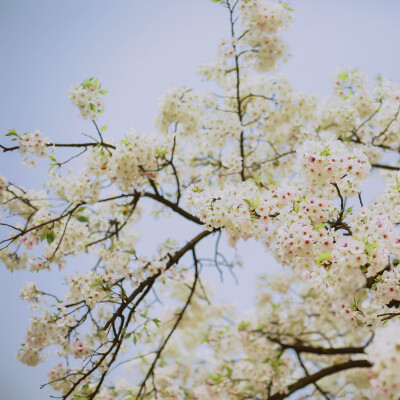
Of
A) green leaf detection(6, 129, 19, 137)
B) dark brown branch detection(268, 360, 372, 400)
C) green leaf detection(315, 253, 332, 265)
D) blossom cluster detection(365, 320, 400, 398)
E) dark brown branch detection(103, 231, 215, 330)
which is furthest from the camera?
dark brown branch detection(268, 360, 372, 400)

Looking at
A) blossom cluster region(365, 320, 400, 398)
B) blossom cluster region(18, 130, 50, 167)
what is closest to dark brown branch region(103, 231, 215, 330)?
blossom cluster region(18, 130, 50, 167)

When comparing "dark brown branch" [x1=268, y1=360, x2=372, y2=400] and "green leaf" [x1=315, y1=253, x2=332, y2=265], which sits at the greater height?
"dark brown branch" [x1=268, y1=360, x2=372, y2=400]

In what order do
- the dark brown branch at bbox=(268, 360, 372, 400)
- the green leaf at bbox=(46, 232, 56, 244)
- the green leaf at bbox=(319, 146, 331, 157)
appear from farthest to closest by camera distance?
the dark brown branch at bbox=(268, 360, 372, 400) → the green leaf at bbox=(46, 232, 56, 244) → the green leaf at bbox=(319, 146, 331, 157)

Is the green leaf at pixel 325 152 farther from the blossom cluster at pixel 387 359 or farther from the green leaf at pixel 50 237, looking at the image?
the green leaf at pixel 50 237

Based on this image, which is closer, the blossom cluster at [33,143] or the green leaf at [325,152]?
the green leaf at [325,152]

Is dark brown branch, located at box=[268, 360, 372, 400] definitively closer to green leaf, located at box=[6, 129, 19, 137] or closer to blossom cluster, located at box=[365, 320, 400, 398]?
blossom cluster, located at box=[365, 320, 400, 398]

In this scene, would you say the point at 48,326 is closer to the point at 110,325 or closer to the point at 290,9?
the point at 110,325

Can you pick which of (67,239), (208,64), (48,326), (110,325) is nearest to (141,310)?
(110,325)

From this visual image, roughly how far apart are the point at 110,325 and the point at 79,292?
735 mm

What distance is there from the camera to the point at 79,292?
153 inches

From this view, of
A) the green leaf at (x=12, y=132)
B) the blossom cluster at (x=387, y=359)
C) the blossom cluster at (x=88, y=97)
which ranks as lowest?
the blossom cluster at (x=387, y=359)

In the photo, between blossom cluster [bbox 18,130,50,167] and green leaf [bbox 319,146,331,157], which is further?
blossom cluster [bbox 18,130,50,167]

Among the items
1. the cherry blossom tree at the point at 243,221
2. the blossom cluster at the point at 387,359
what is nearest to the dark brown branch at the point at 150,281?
the cherry blossom tree at the point at 243,221

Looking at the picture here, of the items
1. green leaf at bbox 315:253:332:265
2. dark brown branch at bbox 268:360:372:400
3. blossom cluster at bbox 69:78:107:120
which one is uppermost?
blossom cluster at bbox 69:78:107:120
